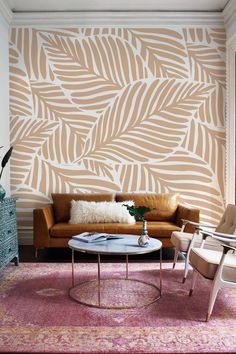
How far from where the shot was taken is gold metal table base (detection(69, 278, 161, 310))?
350cm

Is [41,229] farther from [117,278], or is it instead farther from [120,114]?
[120,114]

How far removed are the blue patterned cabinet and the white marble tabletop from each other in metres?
0.86

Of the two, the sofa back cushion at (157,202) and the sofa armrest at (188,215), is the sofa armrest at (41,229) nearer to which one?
the sofa back cushion at (157,202)

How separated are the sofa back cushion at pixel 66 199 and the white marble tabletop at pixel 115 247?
1948 millimetres

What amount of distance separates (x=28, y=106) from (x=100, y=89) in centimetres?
113

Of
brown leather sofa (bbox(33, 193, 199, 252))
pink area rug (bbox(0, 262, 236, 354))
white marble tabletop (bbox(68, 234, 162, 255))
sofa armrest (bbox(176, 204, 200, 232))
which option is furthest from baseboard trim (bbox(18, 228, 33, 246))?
white marble tabletop (bbox(68, 234, 162, 255))

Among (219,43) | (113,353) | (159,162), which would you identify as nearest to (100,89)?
(159,162)

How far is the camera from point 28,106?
6.35 m

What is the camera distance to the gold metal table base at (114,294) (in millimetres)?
3498

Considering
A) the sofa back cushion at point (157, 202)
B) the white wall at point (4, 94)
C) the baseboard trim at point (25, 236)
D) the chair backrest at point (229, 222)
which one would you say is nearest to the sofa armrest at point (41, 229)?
the white wall at point (4, 94)

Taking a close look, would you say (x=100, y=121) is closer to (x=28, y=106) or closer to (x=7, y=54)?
(x=28, y=106)

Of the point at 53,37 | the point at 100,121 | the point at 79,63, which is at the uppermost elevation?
the point at 53,37

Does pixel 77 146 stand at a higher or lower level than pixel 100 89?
lower

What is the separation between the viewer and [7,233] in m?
4.60
